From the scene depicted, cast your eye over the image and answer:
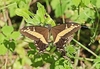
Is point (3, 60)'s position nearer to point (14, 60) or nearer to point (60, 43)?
point (14, 60)

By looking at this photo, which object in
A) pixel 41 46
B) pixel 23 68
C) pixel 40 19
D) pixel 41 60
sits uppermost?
pixel 40 19

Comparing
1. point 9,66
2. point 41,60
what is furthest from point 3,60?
point 41,60

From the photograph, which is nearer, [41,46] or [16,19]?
[41,46]

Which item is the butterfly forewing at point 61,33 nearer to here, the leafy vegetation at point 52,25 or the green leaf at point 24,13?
the leafy vegetation at point 52,25

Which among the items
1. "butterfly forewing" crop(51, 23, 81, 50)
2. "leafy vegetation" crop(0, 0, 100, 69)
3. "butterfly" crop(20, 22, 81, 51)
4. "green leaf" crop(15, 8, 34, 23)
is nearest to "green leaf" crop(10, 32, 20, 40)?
"leafy vegetation" crop(0, 0, 100, 69)

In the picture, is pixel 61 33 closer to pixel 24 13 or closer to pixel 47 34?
pixel 47 34

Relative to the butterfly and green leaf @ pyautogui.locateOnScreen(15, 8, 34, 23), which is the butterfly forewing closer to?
the butterfly
